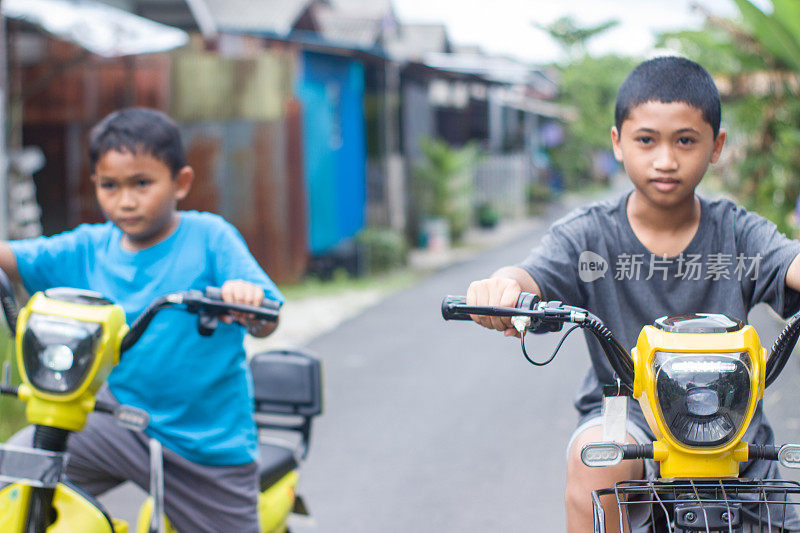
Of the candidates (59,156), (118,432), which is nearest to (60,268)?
(118,432)

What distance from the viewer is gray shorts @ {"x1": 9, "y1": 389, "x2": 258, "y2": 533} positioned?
2.83 m

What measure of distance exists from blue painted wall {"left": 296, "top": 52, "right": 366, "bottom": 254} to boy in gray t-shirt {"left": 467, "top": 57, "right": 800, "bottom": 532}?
Answer: 11175 millimetres

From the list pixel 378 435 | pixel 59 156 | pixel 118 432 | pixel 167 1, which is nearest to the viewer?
pixel 118 432

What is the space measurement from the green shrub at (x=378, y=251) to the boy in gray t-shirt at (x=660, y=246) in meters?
12.0

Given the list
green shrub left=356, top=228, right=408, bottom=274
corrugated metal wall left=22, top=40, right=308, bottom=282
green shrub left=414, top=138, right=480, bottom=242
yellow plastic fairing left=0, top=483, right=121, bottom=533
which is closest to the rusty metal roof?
corrugated metal wall left=22, top=40, right=308, bottom=282

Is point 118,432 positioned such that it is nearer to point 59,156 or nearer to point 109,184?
point 109,184

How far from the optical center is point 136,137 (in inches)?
112

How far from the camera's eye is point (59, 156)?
12555 mm

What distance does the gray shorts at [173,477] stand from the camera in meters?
2.83

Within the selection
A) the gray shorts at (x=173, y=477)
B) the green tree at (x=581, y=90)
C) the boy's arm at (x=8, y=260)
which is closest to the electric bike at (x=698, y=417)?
the gray shorts at (x=173, y=477)

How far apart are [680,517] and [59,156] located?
39.7 ft

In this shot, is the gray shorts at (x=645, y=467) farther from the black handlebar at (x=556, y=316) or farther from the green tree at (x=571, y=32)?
the green tree at (x=571, y=32)

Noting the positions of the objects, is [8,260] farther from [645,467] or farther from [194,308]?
[645,467]

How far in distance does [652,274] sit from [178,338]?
1428mm
